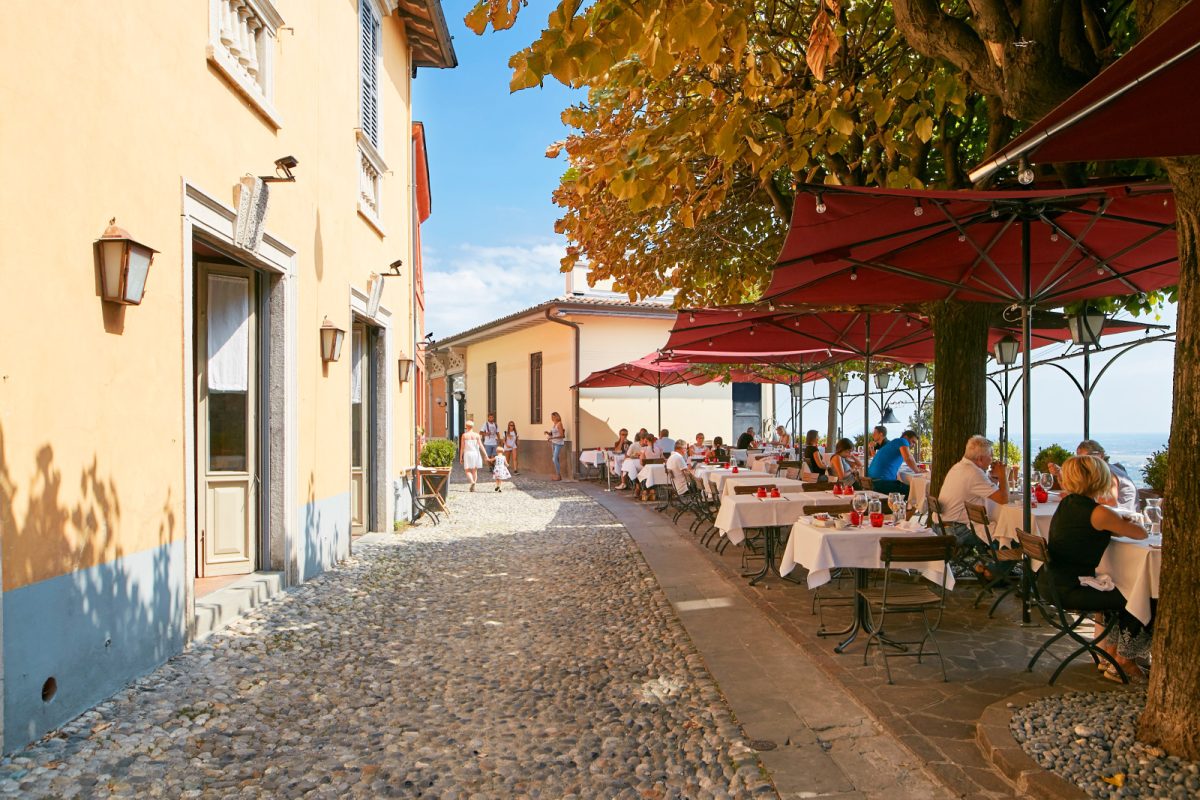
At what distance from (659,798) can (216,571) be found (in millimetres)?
4890

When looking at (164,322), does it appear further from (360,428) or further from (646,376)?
(646,376)

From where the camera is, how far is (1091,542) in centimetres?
456

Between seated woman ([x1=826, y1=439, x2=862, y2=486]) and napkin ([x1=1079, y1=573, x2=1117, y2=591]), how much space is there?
5649 millimetres

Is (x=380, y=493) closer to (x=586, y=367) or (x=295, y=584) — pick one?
(x=295, y=584)

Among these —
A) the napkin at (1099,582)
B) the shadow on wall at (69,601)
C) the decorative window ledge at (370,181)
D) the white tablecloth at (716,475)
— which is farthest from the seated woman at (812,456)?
the shadow on wall at (69,601)

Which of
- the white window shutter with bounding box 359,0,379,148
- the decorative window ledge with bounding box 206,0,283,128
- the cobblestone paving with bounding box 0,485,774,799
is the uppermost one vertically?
the white window shutter with bounding box 359,0,379,148

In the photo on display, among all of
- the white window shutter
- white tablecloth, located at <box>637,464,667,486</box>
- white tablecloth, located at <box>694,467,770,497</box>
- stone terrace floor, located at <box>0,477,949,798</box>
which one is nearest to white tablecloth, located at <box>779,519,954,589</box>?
stone terrace floor, located at <box>0,477,949,798</box>

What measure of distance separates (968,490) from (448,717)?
477 centimetres

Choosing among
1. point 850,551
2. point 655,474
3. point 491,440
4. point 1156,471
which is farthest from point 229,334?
point 491,440

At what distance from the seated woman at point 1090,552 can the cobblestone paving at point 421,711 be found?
212 centimetres

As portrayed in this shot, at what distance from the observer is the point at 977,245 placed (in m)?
5.83

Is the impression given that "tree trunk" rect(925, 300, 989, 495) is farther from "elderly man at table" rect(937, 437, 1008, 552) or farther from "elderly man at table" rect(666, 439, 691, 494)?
"elderly man at table" rect(666, 439, 691, 494)

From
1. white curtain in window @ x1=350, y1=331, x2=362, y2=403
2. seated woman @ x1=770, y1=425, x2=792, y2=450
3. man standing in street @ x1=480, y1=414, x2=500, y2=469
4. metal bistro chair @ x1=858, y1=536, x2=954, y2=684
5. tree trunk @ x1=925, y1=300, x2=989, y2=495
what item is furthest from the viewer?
man standing in street @ x1=480, y1=414, x2=500, y2=469

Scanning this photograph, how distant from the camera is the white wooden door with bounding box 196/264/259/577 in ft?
21.7
